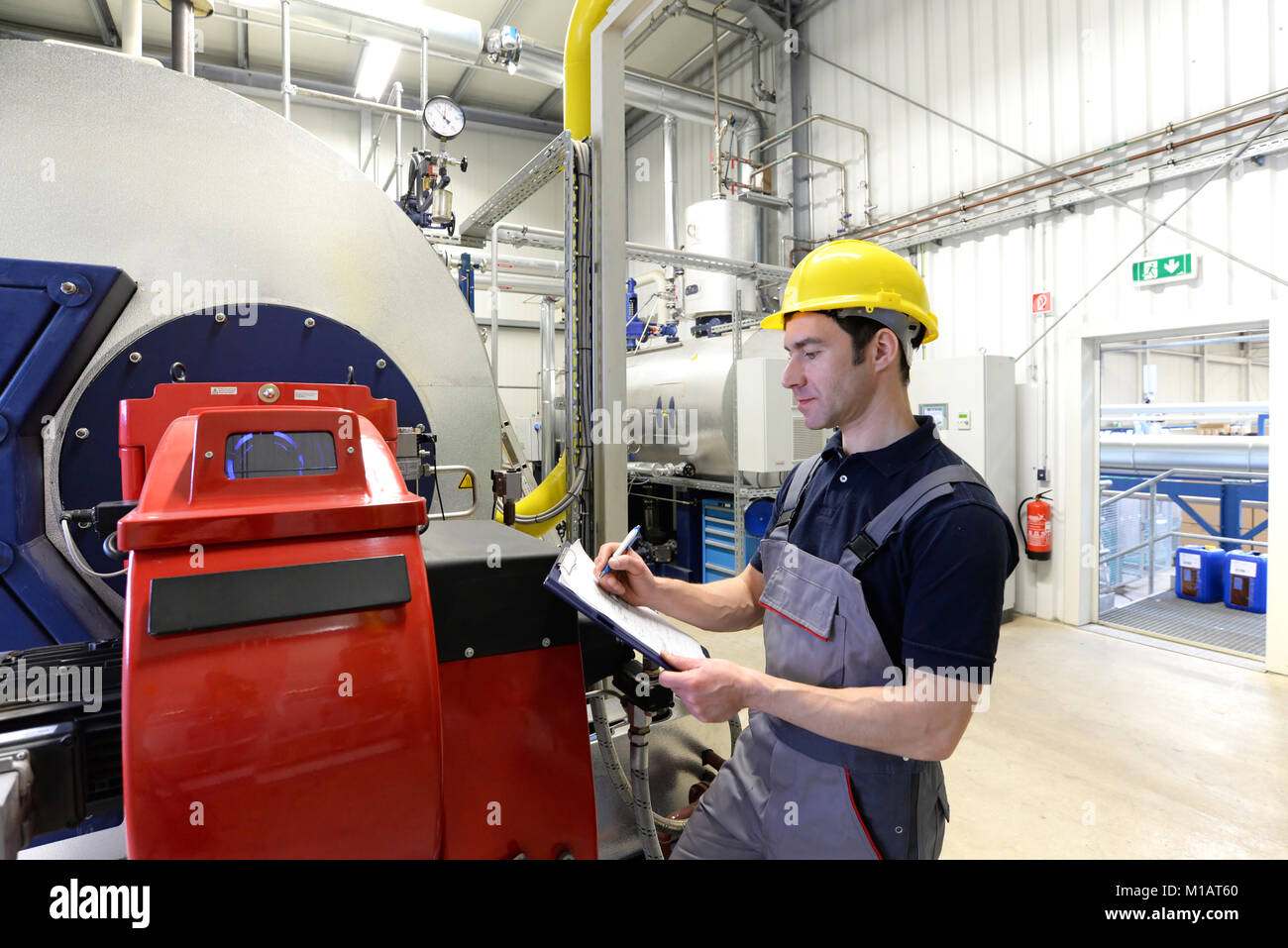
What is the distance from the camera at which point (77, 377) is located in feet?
4.23

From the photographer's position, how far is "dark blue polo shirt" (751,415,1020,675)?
103cm

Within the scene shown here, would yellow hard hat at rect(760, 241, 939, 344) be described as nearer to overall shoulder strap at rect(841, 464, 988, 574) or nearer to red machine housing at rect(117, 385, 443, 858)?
overall shoulder strap at rect(841, 464, 988, 574)

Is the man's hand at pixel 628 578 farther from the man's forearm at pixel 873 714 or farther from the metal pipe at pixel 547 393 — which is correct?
the metal pipe at pixel 547 393

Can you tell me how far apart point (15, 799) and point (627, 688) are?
0.89m

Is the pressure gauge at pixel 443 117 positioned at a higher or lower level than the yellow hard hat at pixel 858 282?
higher

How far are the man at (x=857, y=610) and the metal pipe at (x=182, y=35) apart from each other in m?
1.75

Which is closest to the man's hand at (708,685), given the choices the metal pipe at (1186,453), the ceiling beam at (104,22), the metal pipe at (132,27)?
the metal pipe at (132,27)

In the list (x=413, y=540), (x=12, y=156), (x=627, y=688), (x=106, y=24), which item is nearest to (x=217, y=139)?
(x=12, y=156)

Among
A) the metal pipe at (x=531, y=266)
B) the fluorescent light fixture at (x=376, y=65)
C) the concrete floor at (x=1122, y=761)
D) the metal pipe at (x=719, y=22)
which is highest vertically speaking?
the metal pipe at (x=719, y=22)

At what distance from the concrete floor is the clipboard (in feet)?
5.67

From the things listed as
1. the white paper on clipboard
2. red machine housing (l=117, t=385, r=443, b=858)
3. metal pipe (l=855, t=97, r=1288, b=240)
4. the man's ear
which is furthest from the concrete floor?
metal pipe (l=855, t=97, r=1288, b=240)

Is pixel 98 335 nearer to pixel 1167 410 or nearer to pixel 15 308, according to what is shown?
pixel 15 308

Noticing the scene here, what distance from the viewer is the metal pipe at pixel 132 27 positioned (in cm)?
187

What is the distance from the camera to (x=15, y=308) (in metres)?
1.12
